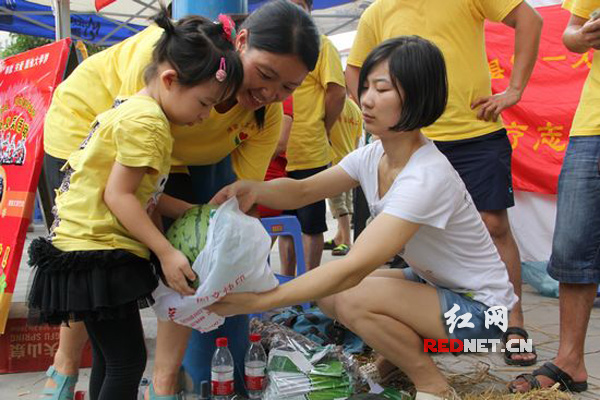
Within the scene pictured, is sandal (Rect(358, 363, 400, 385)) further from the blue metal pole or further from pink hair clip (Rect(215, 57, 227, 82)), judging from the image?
the blue metal pole

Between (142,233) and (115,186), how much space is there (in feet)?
0.46

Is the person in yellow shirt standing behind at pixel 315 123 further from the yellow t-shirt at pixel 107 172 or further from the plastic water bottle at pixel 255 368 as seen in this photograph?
the yellow t-shirt at pixel 107 172

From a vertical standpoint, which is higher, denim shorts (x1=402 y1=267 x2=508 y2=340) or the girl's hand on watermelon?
the girl's hand on watermelon

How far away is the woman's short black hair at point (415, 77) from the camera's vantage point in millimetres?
1763

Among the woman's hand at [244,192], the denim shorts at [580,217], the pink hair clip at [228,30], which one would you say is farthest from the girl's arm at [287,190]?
the denim shorts at [580,217]

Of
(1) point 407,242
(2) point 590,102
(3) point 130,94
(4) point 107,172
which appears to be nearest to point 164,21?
(3) point 130,94

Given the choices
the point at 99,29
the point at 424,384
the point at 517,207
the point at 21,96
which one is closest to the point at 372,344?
the point at 424,384

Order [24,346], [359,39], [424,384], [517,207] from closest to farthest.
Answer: [424,384], [24,346], [359,39], [517,207]

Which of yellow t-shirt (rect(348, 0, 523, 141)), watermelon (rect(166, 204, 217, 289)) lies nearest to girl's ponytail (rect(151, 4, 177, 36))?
watermelon (rect(166, 204, 217, 289))

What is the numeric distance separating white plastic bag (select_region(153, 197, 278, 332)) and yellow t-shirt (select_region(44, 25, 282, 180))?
340 millimetres

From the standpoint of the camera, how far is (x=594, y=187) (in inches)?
83.4

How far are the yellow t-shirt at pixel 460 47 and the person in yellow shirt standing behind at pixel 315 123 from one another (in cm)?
90

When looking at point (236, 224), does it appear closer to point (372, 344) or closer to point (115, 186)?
point (115, 186)

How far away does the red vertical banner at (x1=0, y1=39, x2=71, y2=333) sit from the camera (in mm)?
2646
